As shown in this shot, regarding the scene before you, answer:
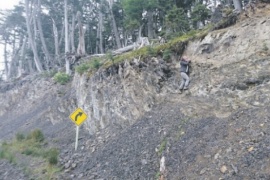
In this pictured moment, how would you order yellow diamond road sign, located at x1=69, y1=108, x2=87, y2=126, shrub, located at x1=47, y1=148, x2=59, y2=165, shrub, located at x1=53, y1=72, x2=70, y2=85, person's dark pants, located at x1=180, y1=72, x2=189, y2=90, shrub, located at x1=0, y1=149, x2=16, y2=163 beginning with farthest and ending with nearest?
1. shrub, located at x1=53, y1=72, x2=70, y2=85
2. shrub, located at x1=0, y1=149, x2=16, y2=163
3. yellow diamond road sign, located at x1=69, y1=108, x2=87, y2=126
4. shrub, located at x1=47, y1=148, x2=59, y2=165
5. person's dark pants, located at x1=180, y1=72, x2=189, y2=90

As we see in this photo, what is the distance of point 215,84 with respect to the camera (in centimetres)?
886

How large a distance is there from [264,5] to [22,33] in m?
35.3

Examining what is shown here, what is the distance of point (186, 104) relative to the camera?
9.07 meters

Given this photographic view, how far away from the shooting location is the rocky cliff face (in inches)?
277

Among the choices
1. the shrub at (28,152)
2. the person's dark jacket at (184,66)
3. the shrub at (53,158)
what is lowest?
the shrub at (28,152)

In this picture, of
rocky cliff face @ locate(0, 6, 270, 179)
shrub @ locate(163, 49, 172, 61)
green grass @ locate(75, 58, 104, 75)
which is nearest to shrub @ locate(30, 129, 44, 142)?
rocky cliff face @ locate(0, 6, 270, 179)

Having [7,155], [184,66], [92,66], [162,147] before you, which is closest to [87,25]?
[92,66]

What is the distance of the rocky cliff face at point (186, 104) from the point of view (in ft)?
23.0

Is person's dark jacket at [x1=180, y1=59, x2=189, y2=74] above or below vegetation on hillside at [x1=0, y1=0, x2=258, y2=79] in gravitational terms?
below

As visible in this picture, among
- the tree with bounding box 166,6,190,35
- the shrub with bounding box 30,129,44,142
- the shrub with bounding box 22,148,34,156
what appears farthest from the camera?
the tree with bounding box 166,6,190,35

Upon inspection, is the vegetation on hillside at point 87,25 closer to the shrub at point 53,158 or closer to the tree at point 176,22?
the tree at point 176,22

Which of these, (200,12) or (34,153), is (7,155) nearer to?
(34,153)

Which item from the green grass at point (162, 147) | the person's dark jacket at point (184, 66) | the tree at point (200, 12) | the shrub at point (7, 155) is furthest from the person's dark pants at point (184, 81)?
the shrub at point (7, 155)

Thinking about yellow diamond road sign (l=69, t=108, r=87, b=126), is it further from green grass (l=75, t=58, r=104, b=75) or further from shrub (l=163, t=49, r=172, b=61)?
shrub (l=163, t=49, r=172, b=61)
